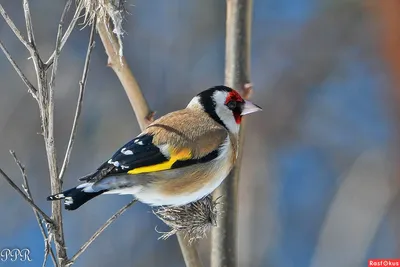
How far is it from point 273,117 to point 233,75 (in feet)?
3.40

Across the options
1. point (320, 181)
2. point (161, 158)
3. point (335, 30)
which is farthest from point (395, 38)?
point (161, 158)

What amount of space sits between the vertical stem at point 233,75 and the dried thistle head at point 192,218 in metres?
0.07

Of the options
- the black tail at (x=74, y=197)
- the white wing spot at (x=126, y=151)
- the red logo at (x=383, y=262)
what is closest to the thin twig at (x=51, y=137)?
the black tail at (x=74, y=197)

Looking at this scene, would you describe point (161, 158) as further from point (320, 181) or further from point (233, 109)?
point (320, 181)

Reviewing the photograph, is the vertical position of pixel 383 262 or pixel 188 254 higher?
pixel 188 254

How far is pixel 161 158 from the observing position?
0.89m

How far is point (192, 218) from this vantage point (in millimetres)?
877

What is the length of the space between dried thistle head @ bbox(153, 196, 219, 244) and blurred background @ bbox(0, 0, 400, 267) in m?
0.83

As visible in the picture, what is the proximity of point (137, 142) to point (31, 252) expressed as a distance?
1.08ft

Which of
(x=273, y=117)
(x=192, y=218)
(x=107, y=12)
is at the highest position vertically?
(x=107, y=12)

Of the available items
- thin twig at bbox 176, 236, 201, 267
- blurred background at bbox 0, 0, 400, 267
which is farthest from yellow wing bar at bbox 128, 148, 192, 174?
blurred background at bbox 0, 0, 400, 267

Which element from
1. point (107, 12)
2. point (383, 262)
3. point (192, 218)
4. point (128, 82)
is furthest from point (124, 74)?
point (383, 262)

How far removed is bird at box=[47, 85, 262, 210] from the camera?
2.76 ft

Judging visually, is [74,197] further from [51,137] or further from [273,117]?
[273,117]
